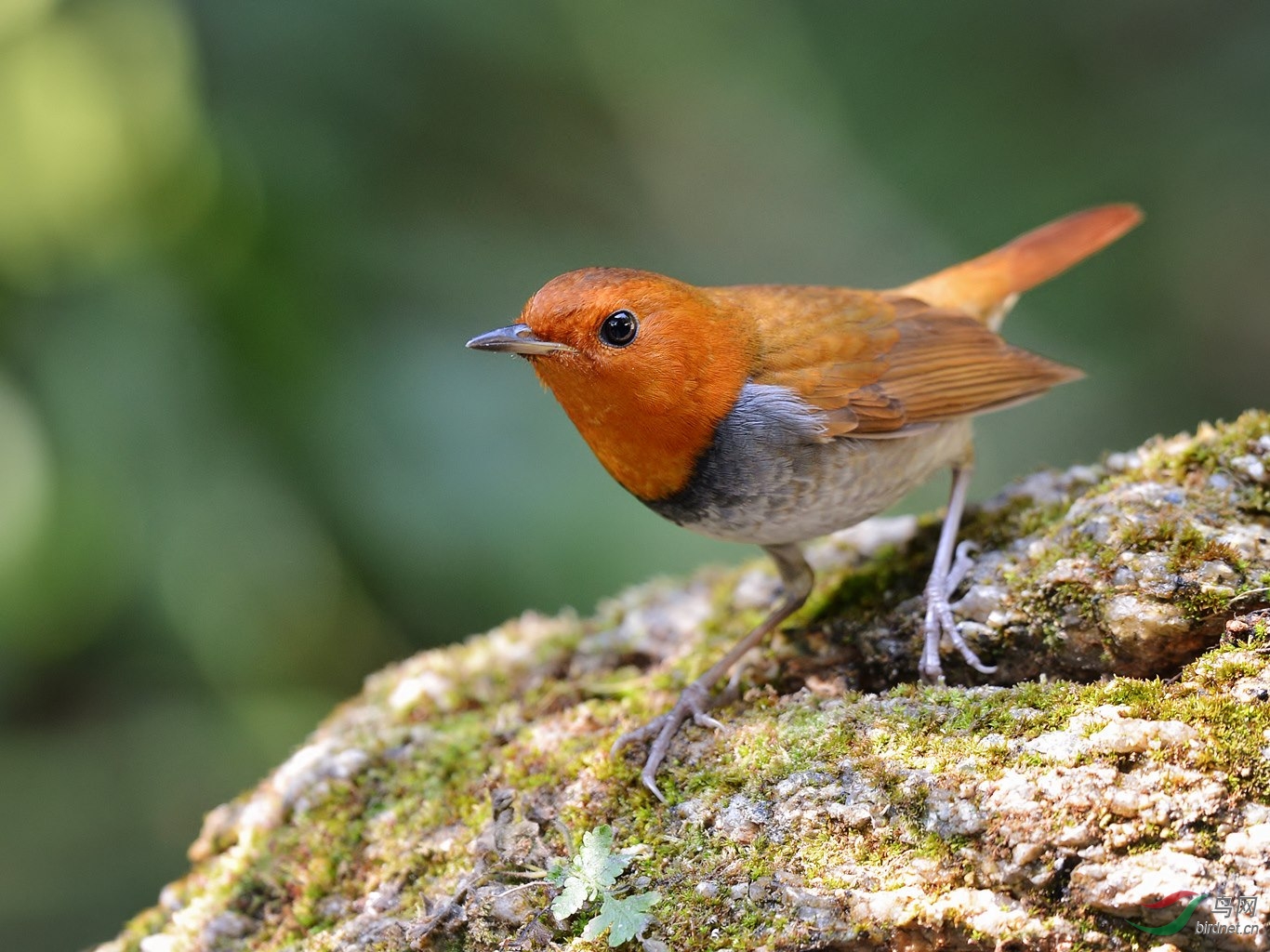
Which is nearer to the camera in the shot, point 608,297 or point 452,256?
point 608,297

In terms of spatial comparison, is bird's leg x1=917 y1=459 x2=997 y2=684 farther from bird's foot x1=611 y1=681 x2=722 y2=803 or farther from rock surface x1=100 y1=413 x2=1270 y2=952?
bird's foot x1=611 y1=681 x2=722 y2=803

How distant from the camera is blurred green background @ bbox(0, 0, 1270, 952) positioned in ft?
15.2

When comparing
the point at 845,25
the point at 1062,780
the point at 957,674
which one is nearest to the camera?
the point at 1062,780

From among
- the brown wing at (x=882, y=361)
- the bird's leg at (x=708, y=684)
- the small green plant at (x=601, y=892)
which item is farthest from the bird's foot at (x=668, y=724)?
the brown wing at (x=882, y=361)

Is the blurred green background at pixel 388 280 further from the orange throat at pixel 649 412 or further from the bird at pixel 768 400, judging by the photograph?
the orange throat at pixel 649 412

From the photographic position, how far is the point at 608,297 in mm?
3023

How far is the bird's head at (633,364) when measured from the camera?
2982 millimetres

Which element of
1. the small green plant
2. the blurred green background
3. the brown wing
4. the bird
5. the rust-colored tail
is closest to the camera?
the small green plant

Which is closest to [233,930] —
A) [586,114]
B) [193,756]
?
[193,756]

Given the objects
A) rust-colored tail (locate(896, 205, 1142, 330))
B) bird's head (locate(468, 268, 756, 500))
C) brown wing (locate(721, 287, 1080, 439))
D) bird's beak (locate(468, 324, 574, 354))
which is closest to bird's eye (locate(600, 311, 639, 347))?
bird's head (locate(468, 268, 756, 500))

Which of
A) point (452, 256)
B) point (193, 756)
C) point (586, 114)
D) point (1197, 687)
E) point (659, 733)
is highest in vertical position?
point (586, 114)

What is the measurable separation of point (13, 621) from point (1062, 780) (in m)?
4.15

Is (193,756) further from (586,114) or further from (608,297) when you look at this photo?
(586,114)

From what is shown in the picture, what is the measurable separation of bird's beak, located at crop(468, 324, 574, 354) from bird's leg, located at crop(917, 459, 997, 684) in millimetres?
1231
